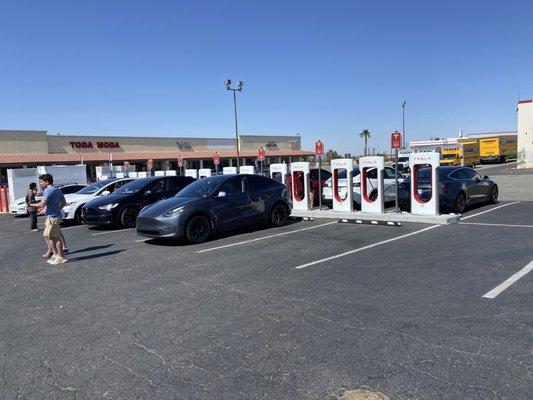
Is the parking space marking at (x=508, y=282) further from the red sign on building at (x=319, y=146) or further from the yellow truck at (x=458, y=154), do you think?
the yellow truck at (x=458, y=154)

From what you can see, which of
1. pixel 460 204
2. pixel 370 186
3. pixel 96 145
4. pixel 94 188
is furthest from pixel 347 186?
pixel 96 145

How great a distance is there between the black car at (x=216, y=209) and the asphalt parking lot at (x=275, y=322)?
93 cm

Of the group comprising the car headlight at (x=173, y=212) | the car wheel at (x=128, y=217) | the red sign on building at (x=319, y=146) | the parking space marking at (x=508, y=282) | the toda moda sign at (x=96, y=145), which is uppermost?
the toda moda sign at (x=96, y=145)

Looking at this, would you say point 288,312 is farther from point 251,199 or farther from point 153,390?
point 251,199

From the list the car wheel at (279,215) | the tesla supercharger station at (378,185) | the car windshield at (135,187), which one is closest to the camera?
the car wheel at (279,215)

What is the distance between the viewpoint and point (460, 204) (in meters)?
13.5

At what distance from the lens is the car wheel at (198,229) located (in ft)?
33.4

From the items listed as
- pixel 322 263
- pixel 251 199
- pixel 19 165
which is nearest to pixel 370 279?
pixel 322 263

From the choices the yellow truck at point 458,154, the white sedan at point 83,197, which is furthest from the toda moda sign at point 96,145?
the white sedan at point 83,197

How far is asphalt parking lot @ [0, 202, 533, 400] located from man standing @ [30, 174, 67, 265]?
0.96ft

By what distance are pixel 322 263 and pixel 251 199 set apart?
4.27 m

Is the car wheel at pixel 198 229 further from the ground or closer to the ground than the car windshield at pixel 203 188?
closer to the ground

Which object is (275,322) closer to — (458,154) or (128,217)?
(128,217)

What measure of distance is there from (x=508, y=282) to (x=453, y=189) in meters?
7.59
